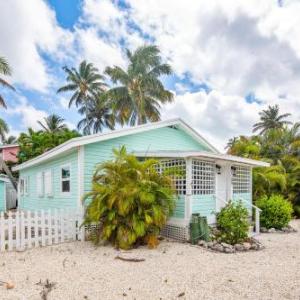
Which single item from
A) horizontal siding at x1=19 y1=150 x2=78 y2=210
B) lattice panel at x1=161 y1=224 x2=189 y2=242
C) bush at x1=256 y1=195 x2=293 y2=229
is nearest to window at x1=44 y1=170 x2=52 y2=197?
horizontal siding at x1=19 y1=150 x2=78 y2=210

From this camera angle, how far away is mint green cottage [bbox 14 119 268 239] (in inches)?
348

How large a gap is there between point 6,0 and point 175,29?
6.31 m

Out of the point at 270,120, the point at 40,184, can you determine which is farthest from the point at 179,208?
the point at 270,120

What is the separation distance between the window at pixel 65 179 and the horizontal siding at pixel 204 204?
4421 mm

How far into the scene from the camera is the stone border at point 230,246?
740 cm

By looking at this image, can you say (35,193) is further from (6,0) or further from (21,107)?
(21,107)

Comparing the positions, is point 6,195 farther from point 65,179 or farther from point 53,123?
point 53,123

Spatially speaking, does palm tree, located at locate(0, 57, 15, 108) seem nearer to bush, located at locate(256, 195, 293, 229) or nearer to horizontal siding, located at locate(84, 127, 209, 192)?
horizontal siding, located at locate(84, 127, 209, 192)

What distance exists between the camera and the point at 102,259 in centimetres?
649

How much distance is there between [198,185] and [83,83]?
24.9 m

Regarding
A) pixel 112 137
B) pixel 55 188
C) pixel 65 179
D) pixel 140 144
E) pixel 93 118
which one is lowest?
pixel 55 188

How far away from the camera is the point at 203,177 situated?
9414mm

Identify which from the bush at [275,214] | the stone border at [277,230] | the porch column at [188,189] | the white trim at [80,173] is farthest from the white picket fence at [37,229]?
the bush at [275,214]

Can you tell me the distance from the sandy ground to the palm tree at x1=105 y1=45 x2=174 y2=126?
1821cm
